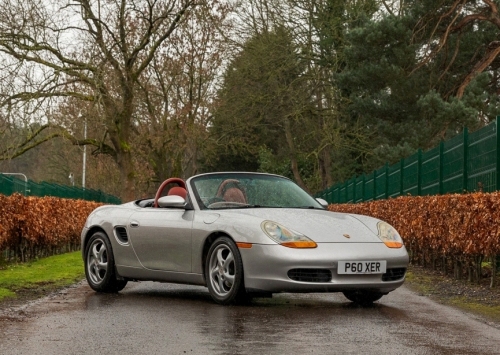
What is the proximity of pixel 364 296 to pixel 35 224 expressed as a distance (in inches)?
414

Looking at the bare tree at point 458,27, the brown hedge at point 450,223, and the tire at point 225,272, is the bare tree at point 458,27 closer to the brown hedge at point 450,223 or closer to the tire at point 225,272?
the brown hedge at point 450,223

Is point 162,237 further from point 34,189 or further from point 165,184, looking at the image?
point 34,189

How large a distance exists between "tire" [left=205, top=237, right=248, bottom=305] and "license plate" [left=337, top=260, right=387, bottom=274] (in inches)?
37.9

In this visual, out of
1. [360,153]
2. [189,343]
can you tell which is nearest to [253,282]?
[189,343]

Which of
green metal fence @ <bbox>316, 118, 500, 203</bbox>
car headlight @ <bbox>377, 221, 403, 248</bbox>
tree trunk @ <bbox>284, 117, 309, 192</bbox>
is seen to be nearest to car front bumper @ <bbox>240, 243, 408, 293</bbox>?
car headlight @ <bbox>377, 221, 403, 248</bbox>

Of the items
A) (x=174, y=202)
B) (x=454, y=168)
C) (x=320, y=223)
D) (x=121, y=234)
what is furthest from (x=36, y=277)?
(x=454, y=168)

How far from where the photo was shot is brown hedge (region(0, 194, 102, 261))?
17562mm

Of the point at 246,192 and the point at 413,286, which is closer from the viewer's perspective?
the point at 246,192

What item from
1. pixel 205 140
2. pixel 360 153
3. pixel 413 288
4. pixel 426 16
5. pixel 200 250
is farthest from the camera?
pixel 205 140

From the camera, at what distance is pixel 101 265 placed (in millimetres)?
11555

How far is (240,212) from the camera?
9.92 m

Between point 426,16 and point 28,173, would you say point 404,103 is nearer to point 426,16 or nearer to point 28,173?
point 426,16

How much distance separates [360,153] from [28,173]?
194ft

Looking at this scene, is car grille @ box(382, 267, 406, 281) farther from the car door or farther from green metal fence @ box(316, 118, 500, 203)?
green metal fence @ box(316, 118, 500, 203)
